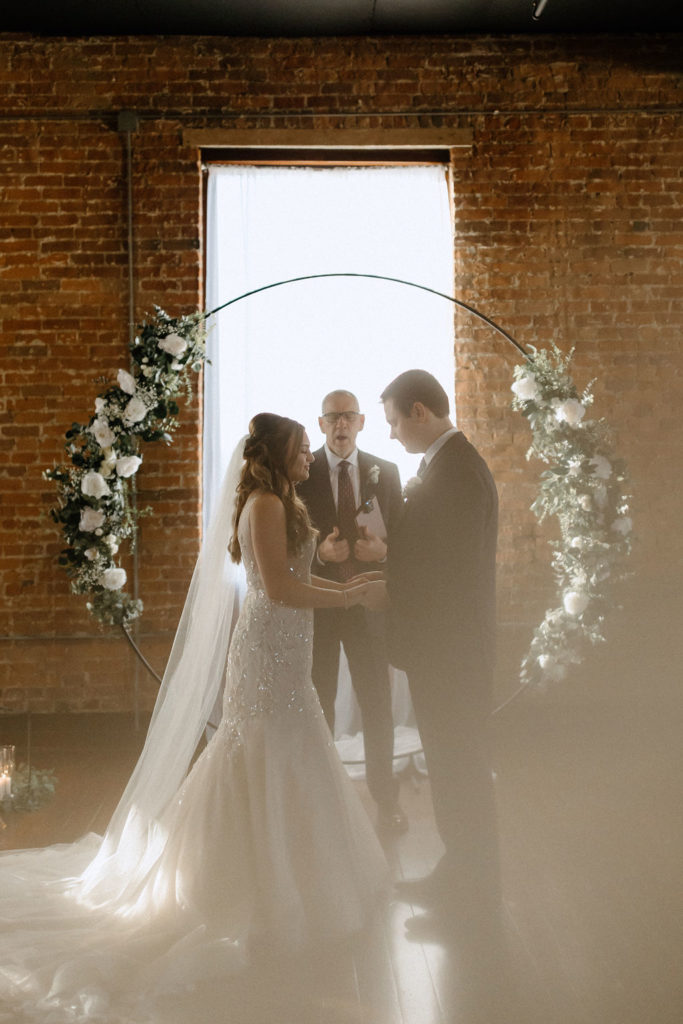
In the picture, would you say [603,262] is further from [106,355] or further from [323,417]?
[106,355]

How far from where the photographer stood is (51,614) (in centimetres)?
521

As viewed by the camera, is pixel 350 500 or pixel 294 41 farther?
pixel 294 41

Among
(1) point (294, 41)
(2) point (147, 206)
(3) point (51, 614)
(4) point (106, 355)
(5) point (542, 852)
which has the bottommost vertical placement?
(5) point (542, 852)

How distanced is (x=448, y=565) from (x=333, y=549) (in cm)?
127

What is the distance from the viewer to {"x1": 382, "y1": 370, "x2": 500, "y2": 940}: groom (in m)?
2.99

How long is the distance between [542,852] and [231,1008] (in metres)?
1.62

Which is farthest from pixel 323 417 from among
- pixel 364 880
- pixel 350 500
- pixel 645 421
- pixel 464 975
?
pixel 464 975

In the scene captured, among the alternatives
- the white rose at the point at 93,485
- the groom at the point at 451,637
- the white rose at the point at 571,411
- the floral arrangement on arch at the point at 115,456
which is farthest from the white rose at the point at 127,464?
the white rose at the point at 571,411

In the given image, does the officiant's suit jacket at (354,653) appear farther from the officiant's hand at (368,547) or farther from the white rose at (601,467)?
the white rose at (601,467)

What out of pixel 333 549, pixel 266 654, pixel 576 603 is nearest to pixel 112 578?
pixel 333 549

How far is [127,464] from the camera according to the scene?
14.9 feet

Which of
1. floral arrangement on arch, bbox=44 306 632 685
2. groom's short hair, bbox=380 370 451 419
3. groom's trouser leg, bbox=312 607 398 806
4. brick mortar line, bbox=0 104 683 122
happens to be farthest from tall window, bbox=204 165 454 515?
groom's short hair, bbox=380 370 451 419

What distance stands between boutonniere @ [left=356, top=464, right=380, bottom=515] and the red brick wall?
1133mm

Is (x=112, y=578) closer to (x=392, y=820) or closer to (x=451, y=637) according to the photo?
(x=392, y=820)
